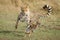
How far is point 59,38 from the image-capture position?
13398mm

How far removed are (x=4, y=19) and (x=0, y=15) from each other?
1.25m

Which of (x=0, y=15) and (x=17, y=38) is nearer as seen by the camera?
(x=17, y=38)

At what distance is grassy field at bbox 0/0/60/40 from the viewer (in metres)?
13.0

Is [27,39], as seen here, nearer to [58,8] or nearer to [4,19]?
[4,19]

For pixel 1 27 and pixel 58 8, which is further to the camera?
pixel 58 8

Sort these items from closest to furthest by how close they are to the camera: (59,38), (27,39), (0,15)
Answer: (27,39) → (59,38) → (0,15)

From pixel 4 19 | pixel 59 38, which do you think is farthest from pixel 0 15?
pixel 59 38

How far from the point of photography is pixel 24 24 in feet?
50.9

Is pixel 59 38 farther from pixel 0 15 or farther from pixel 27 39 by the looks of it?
→ pixel 0 15

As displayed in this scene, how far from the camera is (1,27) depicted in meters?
14.5

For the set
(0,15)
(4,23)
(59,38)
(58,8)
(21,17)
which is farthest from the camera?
(58,8)

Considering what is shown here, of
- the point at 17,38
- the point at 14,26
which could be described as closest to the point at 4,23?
the point at 14,26

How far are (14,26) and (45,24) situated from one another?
1961 millimetres

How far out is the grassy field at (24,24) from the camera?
13017 millimetres
